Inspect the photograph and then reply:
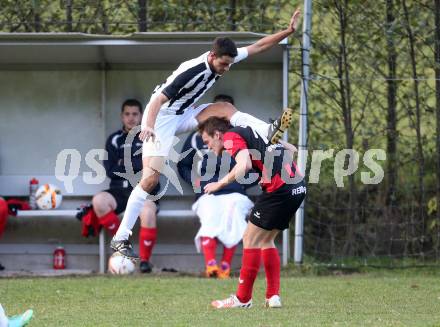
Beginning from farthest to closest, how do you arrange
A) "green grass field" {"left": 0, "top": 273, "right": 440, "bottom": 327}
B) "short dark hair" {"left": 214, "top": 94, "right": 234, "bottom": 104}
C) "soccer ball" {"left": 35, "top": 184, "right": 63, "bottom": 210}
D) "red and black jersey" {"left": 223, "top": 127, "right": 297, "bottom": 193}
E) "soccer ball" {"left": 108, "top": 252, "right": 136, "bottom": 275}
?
"soccer ball" {"left": 35, "top": 184, "right": 63, "bottom": 210}, "short dark hair" {"left": 214, "top": 94, "right": 234, "bottom": 104}, "soccer ball" {"left": 108, "top": 252, "right": 136, "bottom": 275}, "red and black jersey" {"left": 223, "top": 127, "right": 297, "bottom": 193}, "green grass field" {"left": 0, "top": 273, "right": 440, "bottom": 327}

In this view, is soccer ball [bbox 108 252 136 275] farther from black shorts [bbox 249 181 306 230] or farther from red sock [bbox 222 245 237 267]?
black shorts [bbox 249 181 306 230]

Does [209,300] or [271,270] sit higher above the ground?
[271,270]

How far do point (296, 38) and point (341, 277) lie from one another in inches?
110

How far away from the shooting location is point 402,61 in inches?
457

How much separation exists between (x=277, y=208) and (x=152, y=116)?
50.6 inches

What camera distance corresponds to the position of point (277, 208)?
25.8 ft

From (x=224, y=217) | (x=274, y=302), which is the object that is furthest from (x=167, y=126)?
(x=224, y=217)

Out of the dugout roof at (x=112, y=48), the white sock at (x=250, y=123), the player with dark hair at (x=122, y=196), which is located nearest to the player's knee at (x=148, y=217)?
the player with dark hair at (x=122, y=196)

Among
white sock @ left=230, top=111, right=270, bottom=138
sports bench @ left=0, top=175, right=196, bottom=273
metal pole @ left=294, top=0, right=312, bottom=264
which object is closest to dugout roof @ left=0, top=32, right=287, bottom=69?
metal pole @ left=294, top=0, right=312, bottom=264

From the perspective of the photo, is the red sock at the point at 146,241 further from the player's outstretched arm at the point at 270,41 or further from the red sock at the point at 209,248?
the player's outstretched arm at the point at 270,41

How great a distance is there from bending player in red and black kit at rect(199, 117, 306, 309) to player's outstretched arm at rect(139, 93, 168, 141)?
418 mm

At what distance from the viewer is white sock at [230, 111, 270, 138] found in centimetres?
831

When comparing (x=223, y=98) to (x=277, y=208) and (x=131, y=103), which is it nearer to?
(x=131, y=103)

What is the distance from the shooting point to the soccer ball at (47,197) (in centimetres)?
1146
